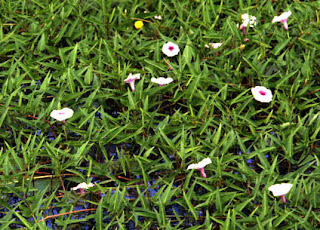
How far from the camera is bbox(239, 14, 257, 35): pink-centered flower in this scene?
10.0 feet

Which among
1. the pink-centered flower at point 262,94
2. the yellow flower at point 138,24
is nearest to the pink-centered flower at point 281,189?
the pink-centered flower at point 262,94

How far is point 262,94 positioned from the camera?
2.60 metres

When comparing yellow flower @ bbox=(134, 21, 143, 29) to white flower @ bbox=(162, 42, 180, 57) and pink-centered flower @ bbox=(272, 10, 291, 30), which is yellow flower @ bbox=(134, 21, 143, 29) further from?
pink-centered flower @ bbox=(272, 10, 291, 30)

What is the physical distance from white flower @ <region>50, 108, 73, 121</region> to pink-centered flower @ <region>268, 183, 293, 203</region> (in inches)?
37.6

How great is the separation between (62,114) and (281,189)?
102 centimetres

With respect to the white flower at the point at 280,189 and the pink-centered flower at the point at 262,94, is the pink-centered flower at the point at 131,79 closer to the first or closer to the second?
the pink-centered flower at the point at 262,94

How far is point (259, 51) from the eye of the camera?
293 centimetres

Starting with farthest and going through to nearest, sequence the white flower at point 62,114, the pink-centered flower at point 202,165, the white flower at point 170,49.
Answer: the white flower at point 170,49 → the white flower at point 62,114 → the pink-centered flower at point 202,165

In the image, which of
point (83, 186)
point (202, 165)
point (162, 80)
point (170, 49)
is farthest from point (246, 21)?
point (83, 186)

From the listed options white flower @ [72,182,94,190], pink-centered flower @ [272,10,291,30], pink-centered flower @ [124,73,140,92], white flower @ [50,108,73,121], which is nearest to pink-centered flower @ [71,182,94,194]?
white flower @ [72,182,94,190]

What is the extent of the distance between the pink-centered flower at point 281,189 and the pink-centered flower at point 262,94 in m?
0.60

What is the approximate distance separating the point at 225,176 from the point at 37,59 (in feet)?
4.23

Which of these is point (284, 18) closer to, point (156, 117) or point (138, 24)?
point (138, 24)

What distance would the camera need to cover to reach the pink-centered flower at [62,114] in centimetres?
235
